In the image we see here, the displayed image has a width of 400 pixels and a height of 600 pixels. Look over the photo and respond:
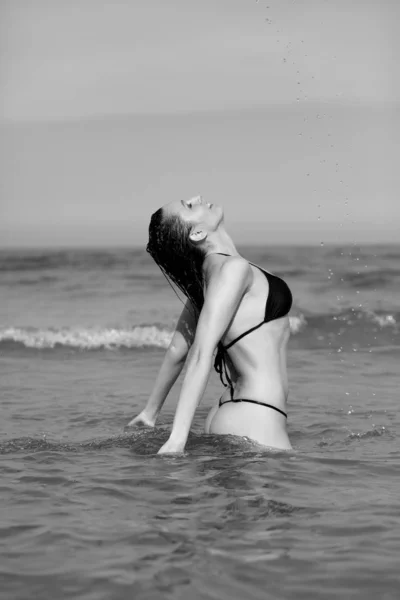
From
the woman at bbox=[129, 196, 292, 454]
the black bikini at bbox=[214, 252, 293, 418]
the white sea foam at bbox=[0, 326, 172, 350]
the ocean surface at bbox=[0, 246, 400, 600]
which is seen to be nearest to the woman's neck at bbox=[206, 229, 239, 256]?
the woman at bbox=[129, 196, 292, 454]

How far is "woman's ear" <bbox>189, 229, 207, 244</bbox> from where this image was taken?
15.5 feet

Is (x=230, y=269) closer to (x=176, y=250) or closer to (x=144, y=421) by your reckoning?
(x=176, y=250)

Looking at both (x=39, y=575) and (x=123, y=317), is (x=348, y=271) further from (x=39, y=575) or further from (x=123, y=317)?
(x=39, y=575)

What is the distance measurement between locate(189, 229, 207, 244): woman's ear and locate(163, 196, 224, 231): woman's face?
1.5 inches

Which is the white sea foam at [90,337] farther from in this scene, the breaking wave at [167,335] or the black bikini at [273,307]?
the black bikini at [273,307]

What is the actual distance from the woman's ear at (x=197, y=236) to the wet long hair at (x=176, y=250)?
42 mm

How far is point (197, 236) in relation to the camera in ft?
15.6

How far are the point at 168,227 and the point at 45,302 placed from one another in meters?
18.3

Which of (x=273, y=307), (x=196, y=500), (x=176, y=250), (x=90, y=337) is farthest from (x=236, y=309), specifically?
(x=90, y=337)

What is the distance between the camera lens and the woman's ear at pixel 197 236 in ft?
15.5

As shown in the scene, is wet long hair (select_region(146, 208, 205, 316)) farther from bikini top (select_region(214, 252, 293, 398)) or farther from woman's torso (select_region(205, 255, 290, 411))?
bikini top (select_region(214, 252, 293, 398))

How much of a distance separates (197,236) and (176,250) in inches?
6.6

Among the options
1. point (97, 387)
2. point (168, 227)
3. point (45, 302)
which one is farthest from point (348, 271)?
point (168, 227)

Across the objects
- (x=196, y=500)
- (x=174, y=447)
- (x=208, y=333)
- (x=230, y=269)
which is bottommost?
(x=196, y=500)
